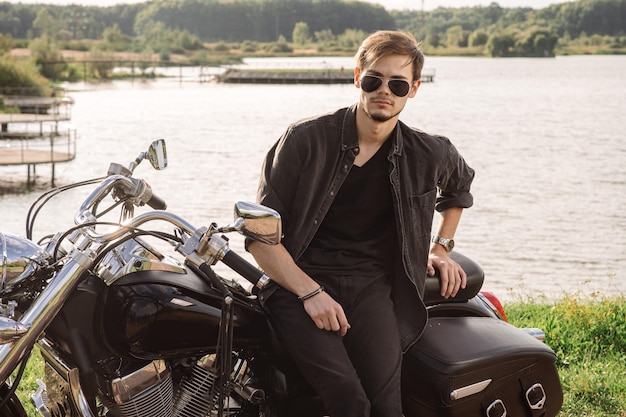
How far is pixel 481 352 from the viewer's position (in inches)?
119

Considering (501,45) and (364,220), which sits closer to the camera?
(364,220)

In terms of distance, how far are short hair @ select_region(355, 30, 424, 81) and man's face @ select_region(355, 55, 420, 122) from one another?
2 cm

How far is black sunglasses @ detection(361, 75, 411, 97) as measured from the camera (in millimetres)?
2998

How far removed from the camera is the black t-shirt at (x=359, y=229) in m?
2.98

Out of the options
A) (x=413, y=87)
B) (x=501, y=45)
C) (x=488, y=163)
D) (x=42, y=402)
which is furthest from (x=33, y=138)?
(x=501, y=45)

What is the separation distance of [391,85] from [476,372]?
109 cm

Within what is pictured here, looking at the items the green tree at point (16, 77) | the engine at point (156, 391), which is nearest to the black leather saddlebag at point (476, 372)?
the engine at point (156, 391)

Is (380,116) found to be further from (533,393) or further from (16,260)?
(16,260)

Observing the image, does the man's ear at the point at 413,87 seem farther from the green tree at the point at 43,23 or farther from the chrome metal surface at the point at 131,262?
the green tree at the point at 43,23

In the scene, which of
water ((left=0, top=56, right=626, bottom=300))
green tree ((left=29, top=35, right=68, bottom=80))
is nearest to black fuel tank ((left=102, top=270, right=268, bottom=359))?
water ((left=0, top=56, right=626, bottom=300))

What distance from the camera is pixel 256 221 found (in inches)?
86.4

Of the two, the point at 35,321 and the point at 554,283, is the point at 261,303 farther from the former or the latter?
the point at 554,283

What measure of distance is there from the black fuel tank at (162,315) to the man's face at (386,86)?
36.5 inches

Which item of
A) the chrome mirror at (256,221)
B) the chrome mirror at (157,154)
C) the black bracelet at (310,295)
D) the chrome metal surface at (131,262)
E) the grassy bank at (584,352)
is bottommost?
the grassy bank at (584,352)
